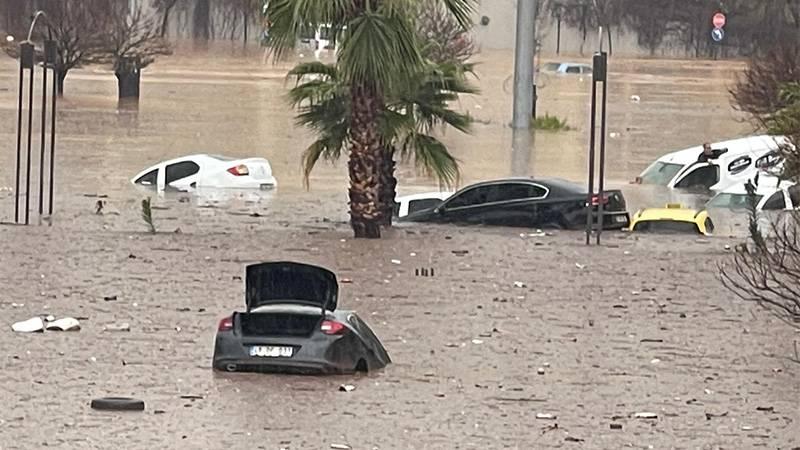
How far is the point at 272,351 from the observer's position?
13938 mm

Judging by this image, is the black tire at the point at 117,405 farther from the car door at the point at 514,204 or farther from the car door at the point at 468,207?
the car door at the point at 468,207

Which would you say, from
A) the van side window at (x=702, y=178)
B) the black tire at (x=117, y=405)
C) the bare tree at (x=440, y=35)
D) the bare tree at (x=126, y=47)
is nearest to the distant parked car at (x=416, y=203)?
the bare tree at (x=440, y=35)

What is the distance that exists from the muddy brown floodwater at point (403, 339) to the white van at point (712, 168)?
964 centimetres

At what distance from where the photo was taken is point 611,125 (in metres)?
56.8

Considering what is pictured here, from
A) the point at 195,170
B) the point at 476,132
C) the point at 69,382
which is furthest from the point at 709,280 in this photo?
the point at 476,132

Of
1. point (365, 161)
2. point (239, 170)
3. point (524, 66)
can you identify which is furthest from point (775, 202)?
point (524, 66)

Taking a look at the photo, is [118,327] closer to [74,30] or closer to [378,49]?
[378,49]

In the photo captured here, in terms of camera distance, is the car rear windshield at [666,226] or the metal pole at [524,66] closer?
the car rear windshield at [666,226]

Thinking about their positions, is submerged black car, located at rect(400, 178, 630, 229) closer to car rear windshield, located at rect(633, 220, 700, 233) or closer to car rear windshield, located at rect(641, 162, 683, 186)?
car rear windshield, located at rect(633, 220, 700, 233)

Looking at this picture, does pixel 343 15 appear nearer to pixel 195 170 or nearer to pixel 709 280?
pixel 709 280

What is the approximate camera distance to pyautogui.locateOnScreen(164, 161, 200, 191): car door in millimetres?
36406

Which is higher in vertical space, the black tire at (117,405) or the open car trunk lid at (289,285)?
the open car trunk lid at (289,285)

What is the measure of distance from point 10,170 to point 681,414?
27156 millimetres

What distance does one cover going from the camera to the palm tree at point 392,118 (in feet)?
82.3
